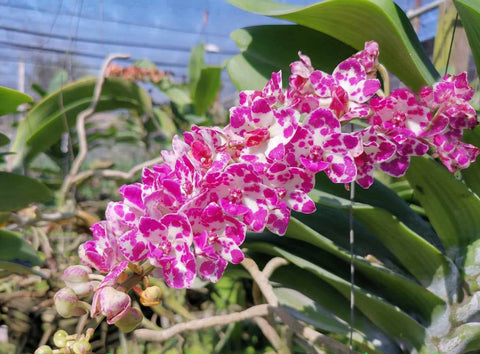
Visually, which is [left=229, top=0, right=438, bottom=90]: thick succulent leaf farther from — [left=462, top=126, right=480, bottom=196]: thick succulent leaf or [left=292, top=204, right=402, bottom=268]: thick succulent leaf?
[left=292, top=204, right=402, bottom=268]: thick succulent leaf

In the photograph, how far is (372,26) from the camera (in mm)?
512

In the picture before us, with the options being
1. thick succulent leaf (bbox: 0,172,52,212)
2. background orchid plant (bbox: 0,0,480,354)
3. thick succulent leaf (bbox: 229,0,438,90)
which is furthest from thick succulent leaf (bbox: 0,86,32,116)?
thick succulent leaf (bbox: 229,0,438,90)

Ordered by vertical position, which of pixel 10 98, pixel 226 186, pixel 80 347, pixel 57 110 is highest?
pixel 57 110

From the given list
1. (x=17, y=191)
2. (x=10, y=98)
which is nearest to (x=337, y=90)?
(x=10, y=98)

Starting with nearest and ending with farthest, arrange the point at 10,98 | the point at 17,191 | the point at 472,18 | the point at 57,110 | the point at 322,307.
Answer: the point at 472,18, the point at 322,307, the point at 10,98, the point at 17,191, the point at 57,110

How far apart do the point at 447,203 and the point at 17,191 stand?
2.35 ft

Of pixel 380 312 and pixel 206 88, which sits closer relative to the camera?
pixel 380 312

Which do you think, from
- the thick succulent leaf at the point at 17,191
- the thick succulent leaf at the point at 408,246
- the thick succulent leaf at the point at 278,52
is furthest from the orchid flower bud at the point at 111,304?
the thick succulent leaf at the point at 17,191

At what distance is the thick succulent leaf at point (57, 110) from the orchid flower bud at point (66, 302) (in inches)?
30.9

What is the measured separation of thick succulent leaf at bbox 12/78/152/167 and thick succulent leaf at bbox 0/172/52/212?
0.19 metres

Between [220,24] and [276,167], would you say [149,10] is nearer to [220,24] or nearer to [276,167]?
[220,24]

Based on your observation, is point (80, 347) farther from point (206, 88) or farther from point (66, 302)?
point (206, 88)

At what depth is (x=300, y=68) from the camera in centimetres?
34

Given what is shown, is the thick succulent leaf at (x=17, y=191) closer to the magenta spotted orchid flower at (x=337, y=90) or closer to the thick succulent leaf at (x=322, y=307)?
the thick succulent leaf at (x=322, y=307)
